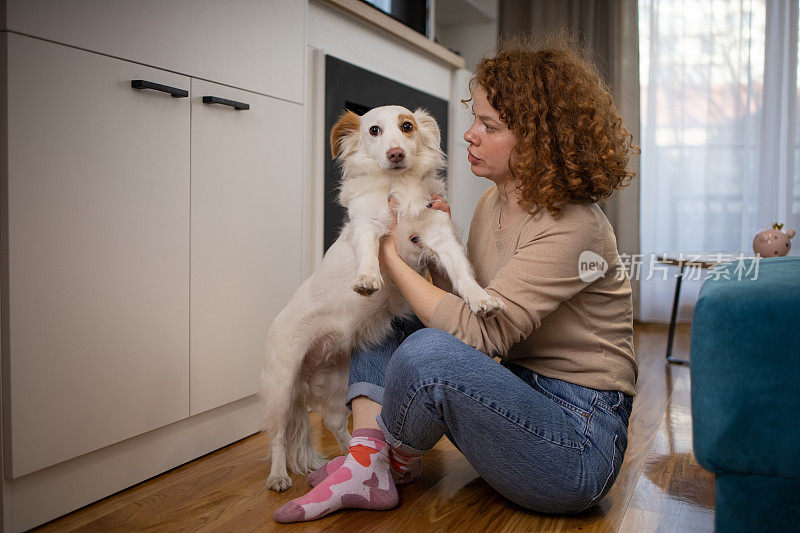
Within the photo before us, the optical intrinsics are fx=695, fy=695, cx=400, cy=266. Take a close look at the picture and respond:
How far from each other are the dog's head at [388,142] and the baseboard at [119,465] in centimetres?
83

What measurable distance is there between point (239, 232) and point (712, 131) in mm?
3426

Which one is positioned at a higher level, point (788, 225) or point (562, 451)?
point (788, 225)

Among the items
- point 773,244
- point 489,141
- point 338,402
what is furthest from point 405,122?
point 773,244

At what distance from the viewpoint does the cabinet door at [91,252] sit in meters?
1.40

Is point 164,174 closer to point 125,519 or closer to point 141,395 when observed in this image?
point 141,395

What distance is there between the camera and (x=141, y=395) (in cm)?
171

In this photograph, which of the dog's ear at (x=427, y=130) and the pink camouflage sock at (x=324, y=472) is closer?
the pink camouflage sock at (x=324, y=472)

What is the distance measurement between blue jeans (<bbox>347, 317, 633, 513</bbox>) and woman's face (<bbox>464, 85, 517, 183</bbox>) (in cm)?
41

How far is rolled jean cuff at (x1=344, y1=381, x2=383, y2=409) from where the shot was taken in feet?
5.40

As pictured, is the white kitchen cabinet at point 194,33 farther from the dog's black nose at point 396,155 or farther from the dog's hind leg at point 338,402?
the dog's hind leg at point 338,402

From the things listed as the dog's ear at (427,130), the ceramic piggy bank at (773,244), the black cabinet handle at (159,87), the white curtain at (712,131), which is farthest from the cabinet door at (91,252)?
the white curtain at (712,131)

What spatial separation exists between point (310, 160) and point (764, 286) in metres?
1.63

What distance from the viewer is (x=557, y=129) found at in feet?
4.92

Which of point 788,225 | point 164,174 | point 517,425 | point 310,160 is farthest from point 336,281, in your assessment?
point 788,225
